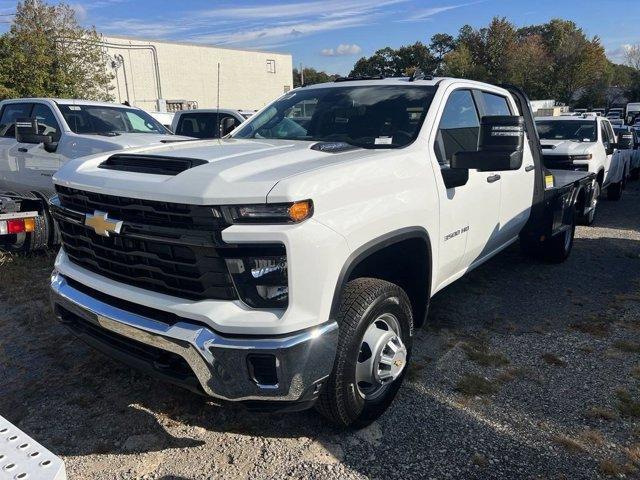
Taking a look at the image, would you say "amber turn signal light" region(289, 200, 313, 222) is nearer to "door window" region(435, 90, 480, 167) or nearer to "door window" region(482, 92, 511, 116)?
"door window" region(435, 90, 480, 167)

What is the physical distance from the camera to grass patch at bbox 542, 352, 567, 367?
147 inches

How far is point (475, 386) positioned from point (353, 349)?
124 cm

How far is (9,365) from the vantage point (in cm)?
370

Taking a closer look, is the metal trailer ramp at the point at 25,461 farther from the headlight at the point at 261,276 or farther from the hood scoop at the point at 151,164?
the hood scoop at the point at 151,164

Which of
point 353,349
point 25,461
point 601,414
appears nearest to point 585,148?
point 601,414

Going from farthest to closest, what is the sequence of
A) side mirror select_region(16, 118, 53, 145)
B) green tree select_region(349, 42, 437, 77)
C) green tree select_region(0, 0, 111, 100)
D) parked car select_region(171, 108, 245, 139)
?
green tree select_region(349, 42, 437, 77), green tree select_region(0, 0, 111, 100), parked car select_region(171, 108, 245, 139), side mirror select_region(16, 118, 53, 145)

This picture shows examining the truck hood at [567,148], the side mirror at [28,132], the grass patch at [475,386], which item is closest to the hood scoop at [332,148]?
the grass patch at [475,386]

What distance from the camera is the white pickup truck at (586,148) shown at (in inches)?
348

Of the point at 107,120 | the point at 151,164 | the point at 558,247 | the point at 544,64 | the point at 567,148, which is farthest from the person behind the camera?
the point at 544,64

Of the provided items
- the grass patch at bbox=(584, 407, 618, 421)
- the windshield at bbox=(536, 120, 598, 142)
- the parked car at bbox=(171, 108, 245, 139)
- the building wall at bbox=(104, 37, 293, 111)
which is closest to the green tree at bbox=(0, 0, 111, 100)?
the building wall at bbox=(104, 37, 293, 111)

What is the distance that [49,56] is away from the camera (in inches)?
916

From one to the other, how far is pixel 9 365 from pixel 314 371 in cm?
257

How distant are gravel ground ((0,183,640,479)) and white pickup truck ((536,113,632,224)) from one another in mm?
4878

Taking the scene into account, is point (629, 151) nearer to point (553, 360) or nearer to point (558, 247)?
point (558, 247)
